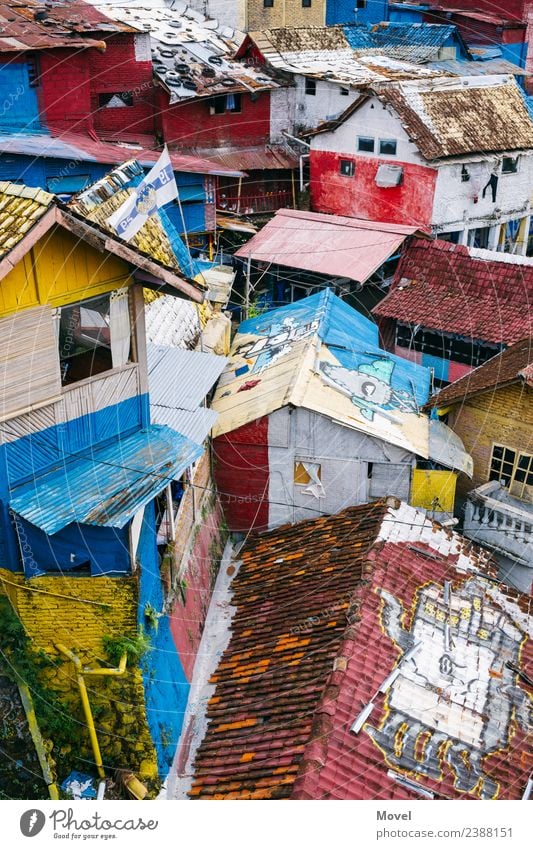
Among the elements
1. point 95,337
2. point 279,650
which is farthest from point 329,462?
point 95,337

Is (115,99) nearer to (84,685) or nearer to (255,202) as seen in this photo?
(255,202)

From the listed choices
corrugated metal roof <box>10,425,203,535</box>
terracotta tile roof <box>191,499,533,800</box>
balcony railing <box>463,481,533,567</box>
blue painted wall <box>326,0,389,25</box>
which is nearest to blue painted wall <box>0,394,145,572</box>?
corrugated metal roof <box>10,425,203,535</box>

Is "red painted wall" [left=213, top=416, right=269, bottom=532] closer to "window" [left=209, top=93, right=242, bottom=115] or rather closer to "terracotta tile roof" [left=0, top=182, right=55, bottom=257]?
"terracotta tile roof" [left=0, top=182, right=55, bottom=257]

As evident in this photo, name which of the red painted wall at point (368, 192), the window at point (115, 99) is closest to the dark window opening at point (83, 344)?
the red painted wall at point (368, 192)

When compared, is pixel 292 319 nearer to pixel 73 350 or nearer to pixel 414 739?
pixel 73 350
